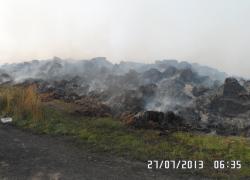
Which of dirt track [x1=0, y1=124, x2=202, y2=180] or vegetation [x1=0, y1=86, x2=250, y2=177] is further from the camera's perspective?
vegetation [x1=0, y1=86, x2=250, y2=177]

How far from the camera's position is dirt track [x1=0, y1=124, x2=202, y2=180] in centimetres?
1229

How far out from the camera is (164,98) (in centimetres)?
2703

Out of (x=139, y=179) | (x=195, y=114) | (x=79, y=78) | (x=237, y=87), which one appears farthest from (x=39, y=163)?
(x=79, y=78)

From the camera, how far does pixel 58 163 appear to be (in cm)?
1330

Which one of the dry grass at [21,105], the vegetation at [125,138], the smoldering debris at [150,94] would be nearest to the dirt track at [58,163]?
the vegetation at [125,138]

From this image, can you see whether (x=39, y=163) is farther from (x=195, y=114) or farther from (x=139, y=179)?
(x=195, y=114)

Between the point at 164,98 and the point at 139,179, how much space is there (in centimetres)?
1527

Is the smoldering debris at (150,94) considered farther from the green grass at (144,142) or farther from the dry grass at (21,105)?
the dry grass at (21,105)

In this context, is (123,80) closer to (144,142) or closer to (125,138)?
(125,138)

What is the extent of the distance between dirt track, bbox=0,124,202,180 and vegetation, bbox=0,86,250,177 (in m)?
0.98

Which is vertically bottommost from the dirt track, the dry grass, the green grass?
the dirt track

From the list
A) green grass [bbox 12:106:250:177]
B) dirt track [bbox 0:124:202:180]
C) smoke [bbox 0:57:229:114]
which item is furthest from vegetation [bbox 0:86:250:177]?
smoke [bbox 0:57:229:114]

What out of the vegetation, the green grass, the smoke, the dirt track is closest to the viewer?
the dirt track

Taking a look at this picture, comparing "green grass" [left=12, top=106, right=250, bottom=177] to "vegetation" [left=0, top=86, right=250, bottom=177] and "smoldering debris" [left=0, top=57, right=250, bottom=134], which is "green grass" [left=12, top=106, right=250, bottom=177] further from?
"smoldering debris" [left=0, top=57, right=250, bottom=134]
